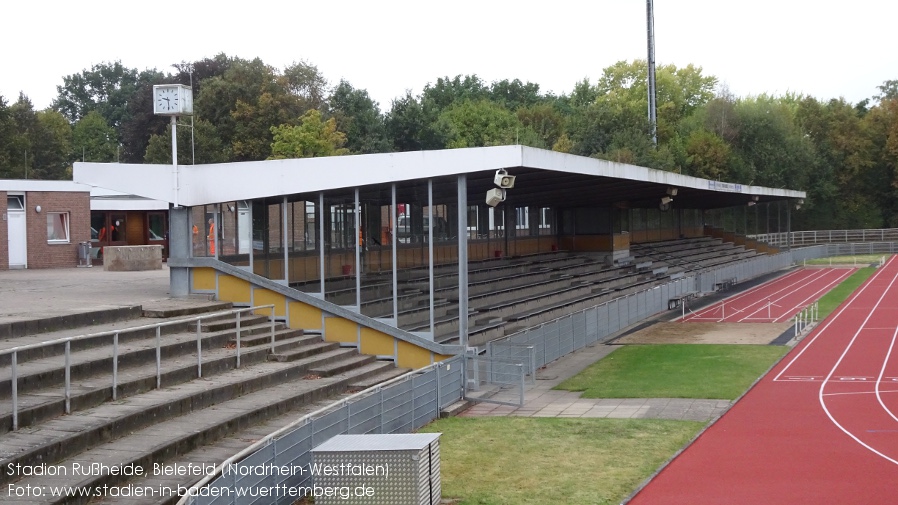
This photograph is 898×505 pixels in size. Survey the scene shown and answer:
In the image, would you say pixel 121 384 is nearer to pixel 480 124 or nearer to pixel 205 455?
pixel 205 455

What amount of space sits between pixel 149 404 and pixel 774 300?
3288 centimetres

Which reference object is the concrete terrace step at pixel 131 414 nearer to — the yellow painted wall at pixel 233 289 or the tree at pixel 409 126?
the yellow painted wall at pixel 233 289

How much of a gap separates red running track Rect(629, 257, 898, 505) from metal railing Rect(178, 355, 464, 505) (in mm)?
3812

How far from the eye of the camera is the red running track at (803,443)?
41.4 feet

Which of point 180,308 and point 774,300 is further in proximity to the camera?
point 774,300

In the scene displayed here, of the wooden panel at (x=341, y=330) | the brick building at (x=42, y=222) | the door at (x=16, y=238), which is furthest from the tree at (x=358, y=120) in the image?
the wooden panel at (x=341, y=330)

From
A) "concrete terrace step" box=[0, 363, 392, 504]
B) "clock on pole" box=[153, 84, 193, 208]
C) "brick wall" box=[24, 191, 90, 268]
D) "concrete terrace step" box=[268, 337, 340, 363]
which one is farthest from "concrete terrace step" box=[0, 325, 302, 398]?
"brick wall" box=[24, 191, 90, 268]

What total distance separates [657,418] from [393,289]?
21.0 ft

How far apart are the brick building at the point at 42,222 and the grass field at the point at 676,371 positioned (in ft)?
59.8

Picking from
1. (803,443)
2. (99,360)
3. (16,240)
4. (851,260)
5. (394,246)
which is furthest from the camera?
(851,260)

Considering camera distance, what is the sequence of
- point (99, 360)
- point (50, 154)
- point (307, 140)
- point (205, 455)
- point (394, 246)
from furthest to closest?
point (50, 154)
point (307, 140)
point (394, 246)
point (99, 360)
point (205, 455)

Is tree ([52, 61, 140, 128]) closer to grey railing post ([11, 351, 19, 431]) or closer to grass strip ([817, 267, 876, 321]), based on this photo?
grass strip ([817, 267, 876, 321])

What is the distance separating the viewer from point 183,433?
11805 millimetres

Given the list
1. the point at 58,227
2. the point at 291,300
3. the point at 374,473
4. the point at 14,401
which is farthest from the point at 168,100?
the point at 58,227
